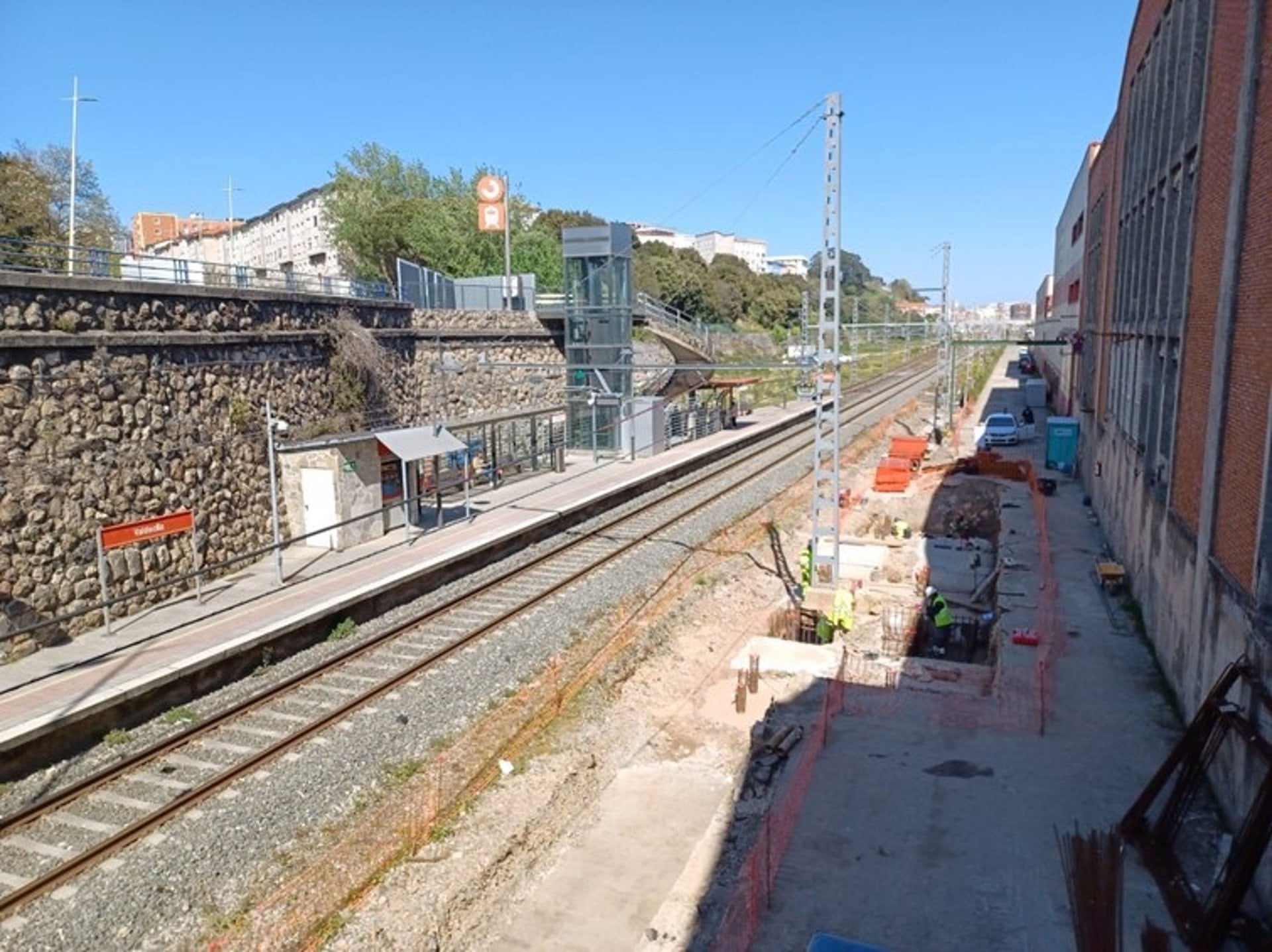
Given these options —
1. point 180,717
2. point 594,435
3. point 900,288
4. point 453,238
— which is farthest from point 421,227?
point 900,288

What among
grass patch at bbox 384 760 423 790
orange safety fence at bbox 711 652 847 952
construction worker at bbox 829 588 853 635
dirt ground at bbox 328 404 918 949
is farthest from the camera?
construction worker at bbox 829 588 853 635

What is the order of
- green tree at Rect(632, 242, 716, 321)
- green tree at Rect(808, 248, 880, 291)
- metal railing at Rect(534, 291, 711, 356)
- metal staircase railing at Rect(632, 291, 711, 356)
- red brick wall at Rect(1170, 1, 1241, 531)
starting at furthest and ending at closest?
1. green tree at Rect(808, 248, 880, 291)
2. green tree at Rect(632, 242, 716, 321)
3. metal staircase railing at Rect(632, 291, 711, 356)
4. metal railing at Rect(534, 291, 711, 356)
5. red brick wall at Rect(1170, 1, 1241, 531)

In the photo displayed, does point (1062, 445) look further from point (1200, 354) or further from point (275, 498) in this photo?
point (275, 498)

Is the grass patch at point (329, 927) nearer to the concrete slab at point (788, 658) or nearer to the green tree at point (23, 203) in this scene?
the concrete slab at point (788, 658)

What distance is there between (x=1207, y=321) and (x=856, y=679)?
677 cm

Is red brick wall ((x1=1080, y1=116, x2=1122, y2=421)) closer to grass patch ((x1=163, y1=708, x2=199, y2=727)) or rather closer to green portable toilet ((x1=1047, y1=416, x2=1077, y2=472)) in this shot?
green portable toilet ((x1=1047, y1=416, x2=1077, y2=472))

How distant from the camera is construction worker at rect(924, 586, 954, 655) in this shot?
17.1m

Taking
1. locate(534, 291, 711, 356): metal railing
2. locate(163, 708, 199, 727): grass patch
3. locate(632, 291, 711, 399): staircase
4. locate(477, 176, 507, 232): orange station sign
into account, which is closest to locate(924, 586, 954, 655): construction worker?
locate(163, 708, 199, 727): grass patch

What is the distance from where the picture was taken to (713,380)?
1650 inches

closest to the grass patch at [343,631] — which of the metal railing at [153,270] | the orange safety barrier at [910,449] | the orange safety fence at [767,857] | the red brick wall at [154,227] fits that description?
the metal railing at [153,270]

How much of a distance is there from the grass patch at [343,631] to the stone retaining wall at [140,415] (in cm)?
308

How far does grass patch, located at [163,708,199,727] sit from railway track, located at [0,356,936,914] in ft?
0.90

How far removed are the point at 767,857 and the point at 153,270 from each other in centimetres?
1504

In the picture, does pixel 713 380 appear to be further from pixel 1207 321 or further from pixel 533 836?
pixel 533 836
